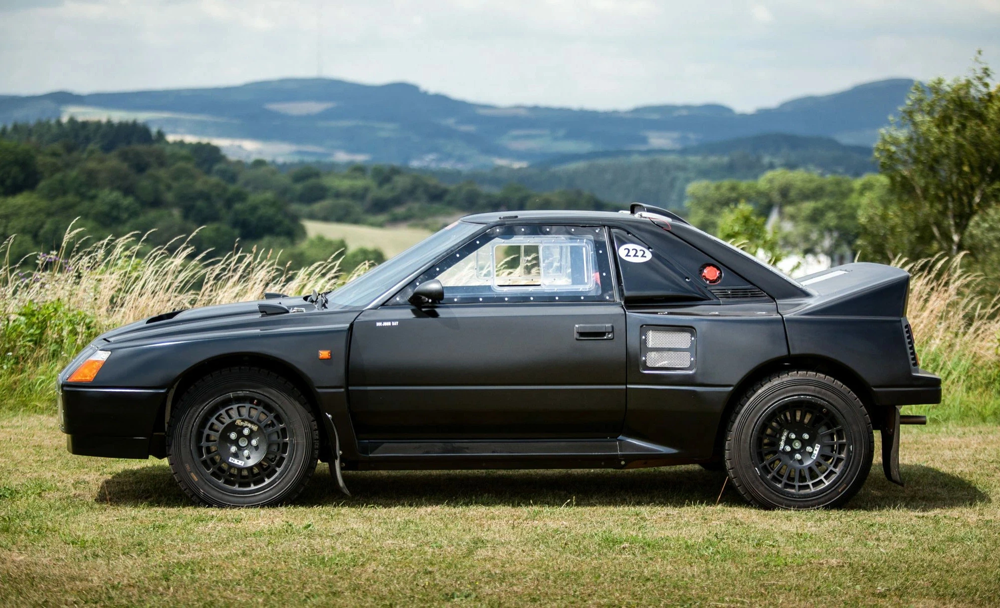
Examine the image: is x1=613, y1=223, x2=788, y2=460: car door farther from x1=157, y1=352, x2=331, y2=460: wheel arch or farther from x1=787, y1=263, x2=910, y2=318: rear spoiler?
x1=157, y1=352, x2=331, y2=460: wheel arch

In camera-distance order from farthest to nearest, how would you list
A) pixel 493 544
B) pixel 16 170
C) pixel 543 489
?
1. pixel 16 170
2. pixel 543 489
3. pixel 493 544

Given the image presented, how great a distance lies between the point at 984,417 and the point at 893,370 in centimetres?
429

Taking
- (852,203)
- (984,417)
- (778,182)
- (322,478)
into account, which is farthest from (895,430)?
(778,182)

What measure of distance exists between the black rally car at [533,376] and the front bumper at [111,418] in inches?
0.4

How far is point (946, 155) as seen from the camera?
2931 centimetres

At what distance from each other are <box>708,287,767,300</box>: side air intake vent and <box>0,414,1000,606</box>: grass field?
1187mm

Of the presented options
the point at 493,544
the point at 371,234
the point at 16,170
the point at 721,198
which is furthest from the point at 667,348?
the point at 721,198

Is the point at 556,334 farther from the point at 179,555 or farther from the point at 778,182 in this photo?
the point at 778,182

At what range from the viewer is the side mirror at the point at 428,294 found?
5789 millimetres

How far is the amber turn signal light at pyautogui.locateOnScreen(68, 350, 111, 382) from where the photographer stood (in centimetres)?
589

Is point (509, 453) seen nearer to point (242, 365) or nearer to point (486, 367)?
point (486, 367)

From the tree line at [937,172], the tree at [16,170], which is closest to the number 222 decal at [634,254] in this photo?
the tree line at [937,172]

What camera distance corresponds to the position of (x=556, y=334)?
588 cm

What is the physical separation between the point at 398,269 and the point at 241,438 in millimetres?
1287
